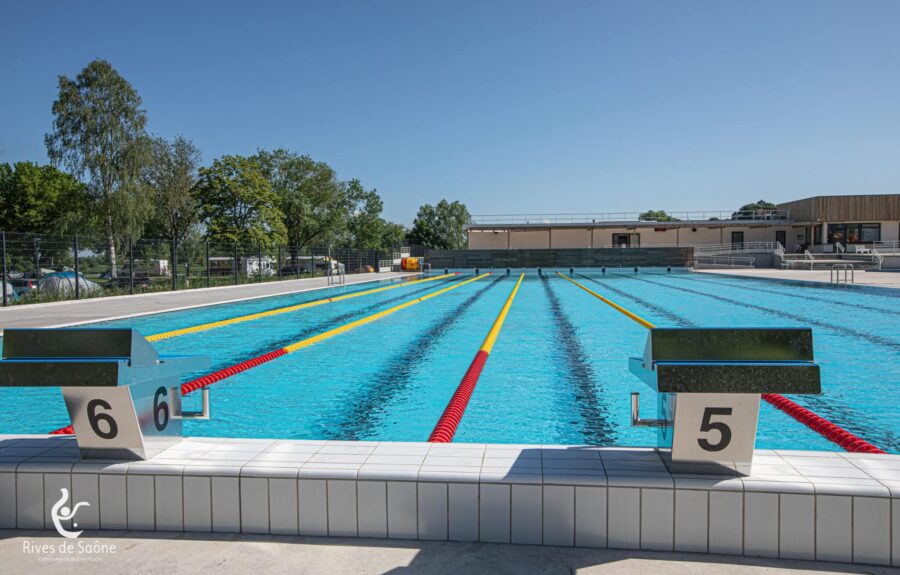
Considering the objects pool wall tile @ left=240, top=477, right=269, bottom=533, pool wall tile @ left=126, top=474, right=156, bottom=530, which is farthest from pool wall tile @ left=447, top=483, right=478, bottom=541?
pool wall tile @ left=126, top=474, right=156, bottom=530

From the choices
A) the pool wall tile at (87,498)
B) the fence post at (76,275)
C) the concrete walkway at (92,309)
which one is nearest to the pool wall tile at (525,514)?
the pool wall tile at (87,498)

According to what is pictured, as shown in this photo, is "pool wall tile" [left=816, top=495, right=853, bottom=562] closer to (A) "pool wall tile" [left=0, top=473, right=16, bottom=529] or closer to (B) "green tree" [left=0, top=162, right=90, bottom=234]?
(A) "pool wall tile" [left=0, top=473, right=16, bottom=529]

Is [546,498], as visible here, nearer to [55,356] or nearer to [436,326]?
[55,356]

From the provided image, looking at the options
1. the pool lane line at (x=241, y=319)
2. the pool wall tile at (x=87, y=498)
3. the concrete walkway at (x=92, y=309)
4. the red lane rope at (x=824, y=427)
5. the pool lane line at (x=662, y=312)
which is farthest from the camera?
the pool lane line at (x=662, y=312)

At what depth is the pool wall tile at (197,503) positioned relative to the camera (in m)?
2.03

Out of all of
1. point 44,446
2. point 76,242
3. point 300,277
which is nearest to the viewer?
point 44,446

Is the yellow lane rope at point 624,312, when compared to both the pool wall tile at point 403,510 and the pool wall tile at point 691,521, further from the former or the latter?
the pool wall tile at point 403,510

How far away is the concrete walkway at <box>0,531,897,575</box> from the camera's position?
69.5 inches

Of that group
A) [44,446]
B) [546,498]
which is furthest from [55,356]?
[546,498]

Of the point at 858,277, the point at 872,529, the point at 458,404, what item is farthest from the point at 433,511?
the point at 858,277

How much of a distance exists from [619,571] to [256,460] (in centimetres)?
130

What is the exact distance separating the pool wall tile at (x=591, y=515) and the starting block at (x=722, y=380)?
0.30m

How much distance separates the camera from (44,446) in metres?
2.33

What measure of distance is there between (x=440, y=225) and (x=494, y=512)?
233 ft
